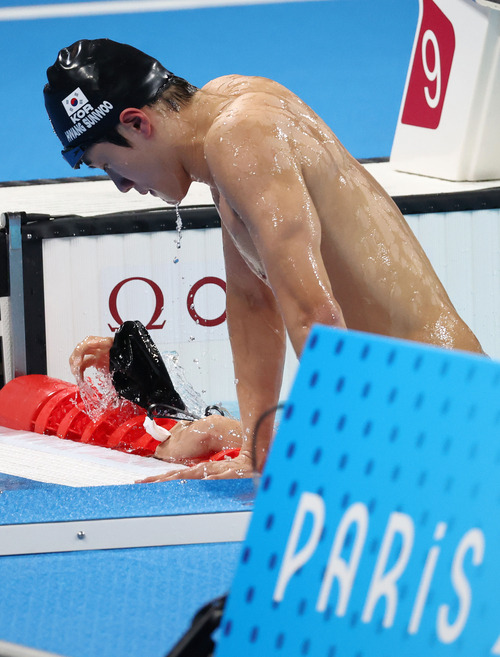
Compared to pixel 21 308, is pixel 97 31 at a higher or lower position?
higher

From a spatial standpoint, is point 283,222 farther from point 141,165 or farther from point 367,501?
point 367,501

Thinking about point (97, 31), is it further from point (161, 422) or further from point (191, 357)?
point (161, 422)

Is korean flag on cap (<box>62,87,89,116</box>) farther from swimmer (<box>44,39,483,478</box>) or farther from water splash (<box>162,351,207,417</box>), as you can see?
water splash (<box>162,351,207,417</box>)

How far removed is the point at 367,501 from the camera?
75 centimetres

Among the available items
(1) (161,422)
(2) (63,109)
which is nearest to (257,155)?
(2) (63,109)

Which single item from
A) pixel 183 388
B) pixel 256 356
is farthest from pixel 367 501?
pixel 183 388

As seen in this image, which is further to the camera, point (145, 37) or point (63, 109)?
point (145, 37)

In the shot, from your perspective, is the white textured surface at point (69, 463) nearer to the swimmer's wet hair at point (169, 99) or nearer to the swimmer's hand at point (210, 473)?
the swimmer's hand at point (210, 473)

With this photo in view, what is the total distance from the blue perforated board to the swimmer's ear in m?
1.23

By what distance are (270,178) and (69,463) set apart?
4.39 feet

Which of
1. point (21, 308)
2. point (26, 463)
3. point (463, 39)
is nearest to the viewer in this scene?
point (26, 463)

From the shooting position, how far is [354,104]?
28.0 feet

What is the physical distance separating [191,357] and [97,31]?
5483mm

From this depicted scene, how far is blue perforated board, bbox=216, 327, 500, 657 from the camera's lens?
75 cm
